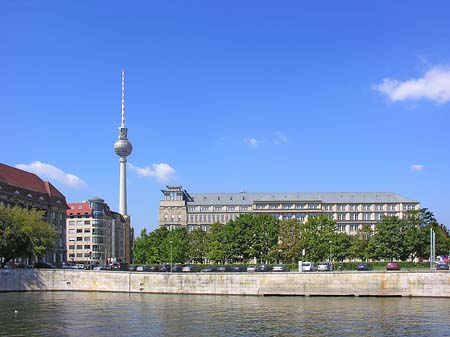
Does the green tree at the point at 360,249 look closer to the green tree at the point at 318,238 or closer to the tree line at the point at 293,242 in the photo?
the tree line at the point at 293,242

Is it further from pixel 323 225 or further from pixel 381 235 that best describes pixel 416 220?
pixel 323 225

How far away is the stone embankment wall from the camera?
284 feet

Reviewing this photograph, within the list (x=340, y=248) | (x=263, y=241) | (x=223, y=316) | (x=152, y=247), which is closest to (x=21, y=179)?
(x=152, y=247)

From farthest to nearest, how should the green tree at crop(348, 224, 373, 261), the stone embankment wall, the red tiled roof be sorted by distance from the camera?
the red tiled roof, the green tree at crop(348, 224, 373, 261), the stone embankment wall

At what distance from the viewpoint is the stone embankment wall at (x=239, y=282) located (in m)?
86.6

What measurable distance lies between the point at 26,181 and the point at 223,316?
104813mm

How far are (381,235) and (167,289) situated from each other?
2110 inches

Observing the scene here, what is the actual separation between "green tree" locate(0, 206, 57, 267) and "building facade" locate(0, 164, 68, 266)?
24733 millimetres

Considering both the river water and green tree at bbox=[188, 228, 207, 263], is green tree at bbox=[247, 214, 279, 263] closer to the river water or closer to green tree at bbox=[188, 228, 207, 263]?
green tree at bbox=[188, 228, 207, 263]

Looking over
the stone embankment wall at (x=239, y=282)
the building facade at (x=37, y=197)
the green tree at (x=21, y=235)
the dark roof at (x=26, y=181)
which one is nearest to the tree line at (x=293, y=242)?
the building facade at (x=37, y=197)

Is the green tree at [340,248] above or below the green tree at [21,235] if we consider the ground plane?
below

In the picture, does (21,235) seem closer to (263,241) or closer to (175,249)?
(175,249)

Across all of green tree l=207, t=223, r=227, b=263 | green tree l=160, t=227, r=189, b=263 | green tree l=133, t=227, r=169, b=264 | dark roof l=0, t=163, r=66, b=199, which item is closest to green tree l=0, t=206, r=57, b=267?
dark roof l=0, t=163, r=66, b=199

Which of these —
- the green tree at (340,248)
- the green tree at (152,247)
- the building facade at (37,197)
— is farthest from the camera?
the green tree at (152,247)
